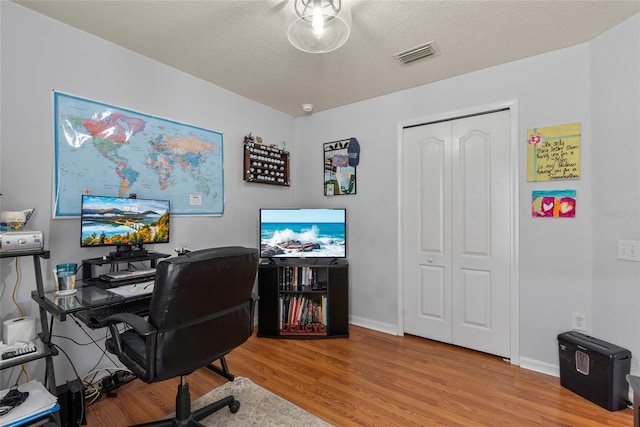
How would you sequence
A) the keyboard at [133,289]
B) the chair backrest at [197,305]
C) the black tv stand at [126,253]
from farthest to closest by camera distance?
the black tv stand at [126,253] < the keyboard at [133,289] < the chair backrest at [197,305]

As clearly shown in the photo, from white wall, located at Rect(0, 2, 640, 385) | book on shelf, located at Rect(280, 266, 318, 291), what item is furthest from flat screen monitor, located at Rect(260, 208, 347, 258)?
white wall, located at Rect(0, 2, 640, 385)

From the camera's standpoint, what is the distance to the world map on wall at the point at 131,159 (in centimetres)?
199

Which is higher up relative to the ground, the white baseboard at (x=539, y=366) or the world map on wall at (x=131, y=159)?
the world map on wall at (x=131, y=159)

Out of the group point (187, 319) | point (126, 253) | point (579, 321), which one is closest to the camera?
point (187, 319)

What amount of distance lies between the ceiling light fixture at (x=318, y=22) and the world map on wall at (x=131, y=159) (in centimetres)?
143

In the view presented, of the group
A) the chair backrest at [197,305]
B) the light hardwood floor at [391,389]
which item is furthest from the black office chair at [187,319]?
the light hardwood floor at [391,389]

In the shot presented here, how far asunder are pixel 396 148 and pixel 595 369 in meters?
2.23

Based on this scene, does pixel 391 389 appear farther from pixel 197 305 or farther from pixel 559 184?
pixel 559 184

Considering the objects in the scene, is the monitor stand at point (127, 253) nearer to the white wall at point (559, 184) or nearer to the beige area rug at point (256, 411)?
the beige area rug at point (256, 411)

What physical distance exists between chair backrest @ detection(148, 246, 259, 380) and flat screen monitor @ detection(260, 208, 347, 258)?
147 centimetres

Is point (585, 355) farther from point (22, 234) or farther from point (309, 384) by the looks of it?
point (22, 234)

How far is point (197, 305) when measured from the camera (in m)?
1.40

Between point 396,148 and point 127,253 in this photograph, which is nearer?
point 127,253

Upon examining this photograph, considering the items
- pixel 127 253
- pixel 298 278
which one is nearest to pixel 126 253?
pixel 127 253
